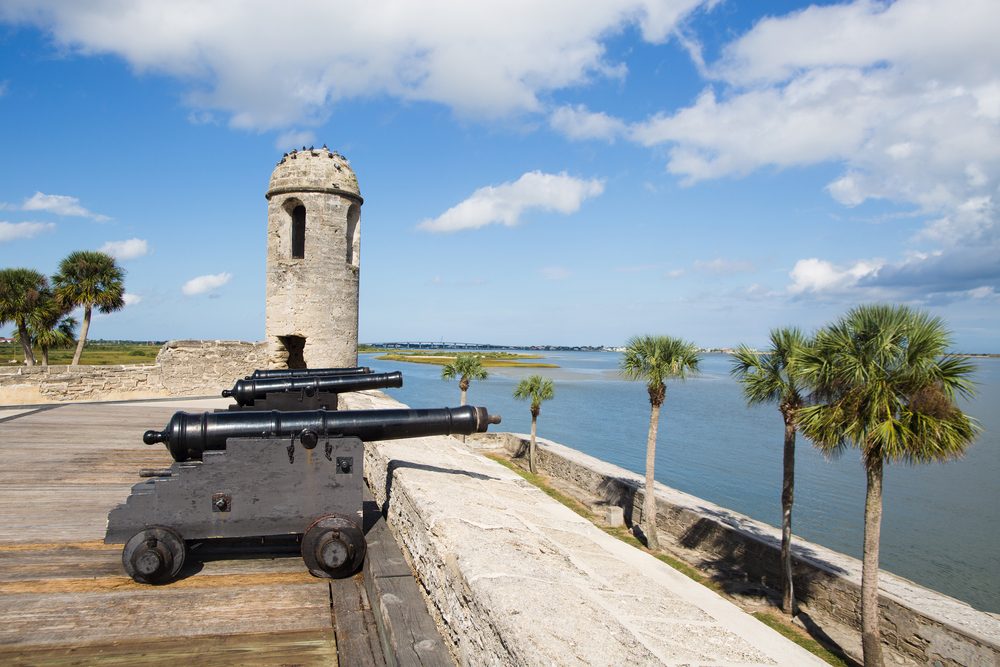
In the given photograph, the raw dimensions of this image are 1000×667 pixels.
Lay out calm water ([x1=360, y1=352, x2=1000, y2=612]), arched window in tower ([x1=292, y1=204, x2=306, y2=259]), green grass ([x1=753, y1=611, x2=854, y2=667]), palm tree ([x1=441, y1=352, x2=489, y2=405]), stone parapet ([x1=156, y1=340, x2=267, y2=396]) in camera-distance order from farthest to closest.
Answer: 1. palm tree ([x1=441, y1=352, x2=489, y2=405])
2. calm water ([x1=360, y1=352, x2=1000, y2=612])
3. stone parapet ([x1=156, y1=340, x2=267, y2=396])
4. arched window in tower ([x1=292, y1=204, x2=306, y2=259])
5. green grass ([x1=753, y1=611, x2=854, y2=667])

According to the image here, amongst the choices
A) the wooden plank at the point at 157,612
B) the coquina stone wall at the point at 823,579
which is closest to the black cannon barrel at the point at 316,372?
the wooden plank at the point at 157,612

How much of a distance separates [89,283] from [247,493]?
26.8m

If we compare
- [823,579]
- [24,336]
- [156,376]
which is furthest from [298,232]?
[24,336]

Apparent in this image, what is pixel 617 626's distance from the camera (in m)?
1.86

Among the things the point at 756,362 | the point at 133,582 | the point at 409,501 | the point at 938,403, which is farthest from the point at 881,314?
the point at 133,582

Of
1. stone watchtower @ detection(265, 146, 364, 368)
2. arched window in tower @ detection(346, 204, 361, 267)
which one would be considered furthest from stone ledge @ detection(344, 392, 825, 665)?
arched window in tower @ detection(346, 204, 361, 267)

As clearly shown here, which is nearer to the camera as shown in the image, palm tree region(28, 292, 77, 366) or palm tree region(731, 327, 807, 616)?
palm tree region(731, 327, 807, 616)

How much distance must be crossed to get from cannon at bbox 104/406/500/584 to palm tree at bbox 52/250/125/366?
85.5ft

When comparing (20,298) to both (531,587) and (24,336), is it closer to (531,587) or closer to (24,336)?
(24,336)

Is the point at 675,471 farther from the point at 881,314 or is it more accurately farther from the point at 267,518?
the point at 267,518

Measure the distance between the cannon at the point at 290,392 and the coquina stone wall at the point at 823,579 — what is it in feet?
30.5

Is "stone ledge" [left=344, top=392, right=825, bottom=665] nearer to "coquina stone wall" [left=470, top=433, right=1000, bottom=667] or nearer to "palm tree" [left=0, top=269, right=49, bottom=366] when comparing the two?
"coquina stone wall" [left=470, top=433, right=1000, bottom=667]

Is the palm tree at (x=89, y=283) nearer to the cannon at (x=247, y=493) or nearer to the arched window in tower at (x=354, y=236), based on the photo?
the arched window in tower at (x=354, y=236)

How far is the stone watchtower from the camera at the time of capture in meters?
11.4
